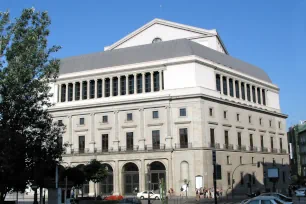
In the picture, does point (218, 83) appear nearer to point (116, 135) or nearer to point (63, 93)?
point (116, 135)

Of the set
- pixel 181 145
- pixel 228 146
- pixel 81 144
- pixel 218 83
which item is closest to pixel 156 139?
pixel 181 145

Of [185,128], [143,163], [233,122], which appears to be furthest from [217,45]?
[143,163]

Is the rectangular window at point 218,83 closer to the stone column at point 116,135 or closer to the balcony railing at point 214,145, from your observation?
the balcony railing at point 214,145

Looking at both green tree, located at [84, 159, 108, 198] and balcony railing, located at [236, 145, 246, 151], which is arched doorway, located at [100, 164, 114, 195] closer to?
green tree, located at [84, 159, 108, 198]

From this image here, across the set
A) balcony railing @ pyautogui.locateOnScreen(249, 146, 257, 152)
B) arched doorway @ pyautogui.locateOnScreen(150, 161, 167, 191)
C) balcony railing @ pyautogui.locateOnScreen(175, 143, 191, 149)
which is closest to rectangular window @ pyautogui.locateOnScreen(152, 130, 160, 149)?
arched doorway @ pyautogui.locateOnScreen(150, 161, 167, 191)

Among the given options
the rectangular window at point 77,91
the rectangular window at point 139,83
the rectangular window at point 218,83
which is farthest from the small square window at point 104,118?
the rectangular window at point 218,83

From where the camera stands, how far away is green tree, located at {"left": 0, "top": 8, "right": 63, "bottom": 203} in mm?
27656

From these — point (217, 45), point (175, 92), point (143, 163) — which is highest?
point (217, 45)

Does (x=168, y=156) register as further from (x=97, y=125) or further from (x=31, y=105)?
(x=31, y=105)

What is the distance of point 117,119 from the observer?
223ft

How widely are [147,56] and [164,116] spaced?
36.6 ft

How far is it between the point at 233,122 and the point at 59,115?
2847cm

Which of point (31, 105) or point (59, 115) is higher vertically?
point (59, 115)

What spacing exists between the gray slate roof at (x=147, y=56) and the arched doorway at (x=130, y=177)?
662 inches
